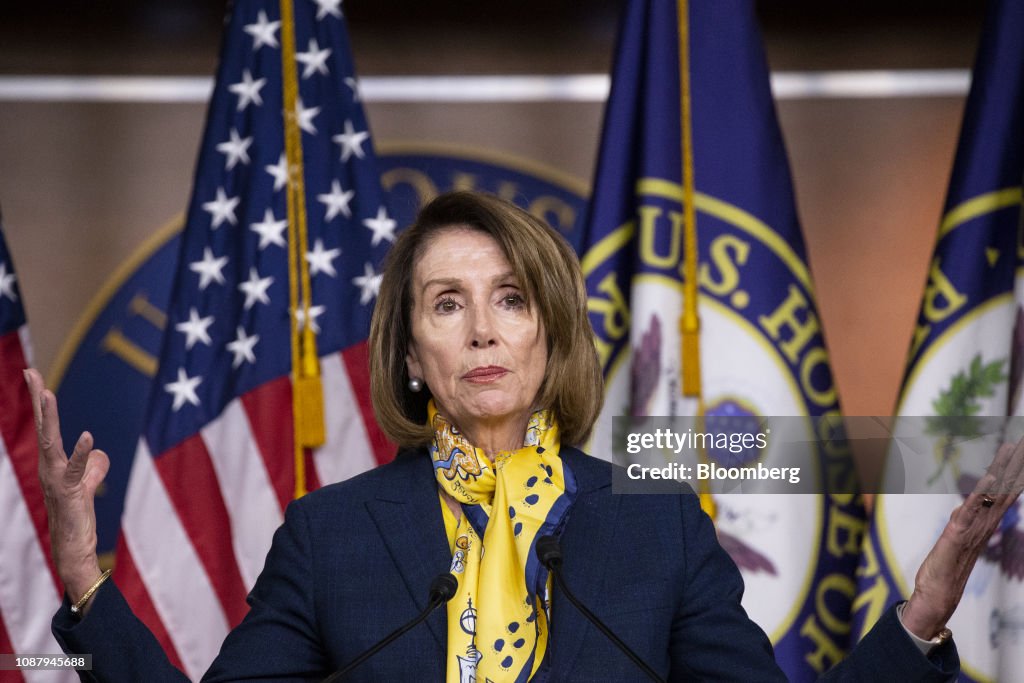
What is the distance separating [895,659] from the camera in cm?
145

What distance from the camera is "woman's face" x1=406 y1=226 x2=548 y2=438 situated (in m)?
1.77

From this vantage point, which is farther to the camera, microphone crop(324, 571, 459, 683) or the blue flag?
the blue flag

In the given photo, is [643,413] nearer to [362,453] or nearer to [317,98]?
[362,453]

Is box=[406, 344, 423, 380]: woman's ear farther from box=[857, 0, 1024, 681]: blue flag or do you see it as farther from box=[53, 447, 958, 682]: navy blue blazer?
box=[857, 0, 1024, 681]: blue flag

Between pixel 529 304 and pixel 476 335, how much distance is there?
0.11 metres

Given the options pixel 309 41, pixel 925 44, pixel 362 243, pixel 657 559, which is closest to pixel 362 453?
pixel 362 243

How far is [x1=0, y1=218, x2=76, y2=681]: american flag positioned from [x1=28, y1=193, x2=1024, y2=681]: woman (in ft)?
3.94

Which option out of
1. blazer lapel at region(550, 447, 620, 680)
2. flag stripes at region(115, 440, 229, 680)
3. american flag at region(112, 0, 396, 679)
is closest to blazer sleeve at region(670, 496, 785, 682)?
blazer lapel at region(550, 447, 620, 680)

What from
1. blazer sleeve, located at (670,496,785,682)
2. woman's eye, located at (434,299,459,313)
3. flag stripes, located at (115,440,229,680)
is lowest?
flag stripes, located at (115,440,229,680)

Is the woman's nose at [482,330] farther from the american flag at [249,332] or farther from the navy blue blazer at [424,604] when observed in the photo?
the american flag at [249,332]

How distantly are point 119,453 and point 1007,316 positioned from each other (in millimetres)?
2383

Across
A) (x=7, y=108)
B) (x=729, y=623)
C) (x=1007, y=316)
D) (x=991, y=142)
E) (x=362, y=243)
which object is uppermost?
(x=7, y=108)

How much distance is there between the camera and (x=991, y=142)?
2.70 metres

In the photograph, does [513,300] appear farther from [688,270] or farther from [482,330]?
[688,270]
